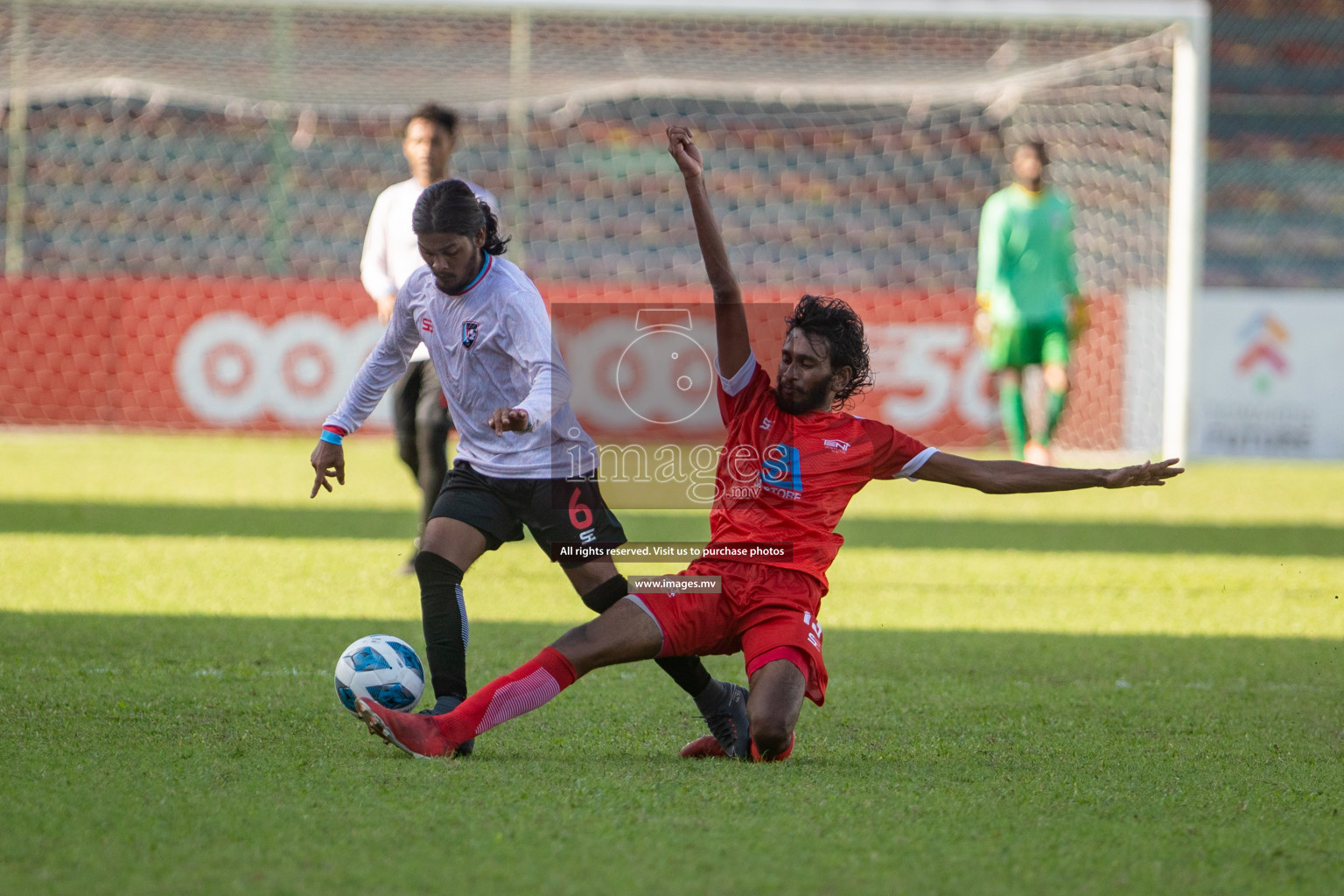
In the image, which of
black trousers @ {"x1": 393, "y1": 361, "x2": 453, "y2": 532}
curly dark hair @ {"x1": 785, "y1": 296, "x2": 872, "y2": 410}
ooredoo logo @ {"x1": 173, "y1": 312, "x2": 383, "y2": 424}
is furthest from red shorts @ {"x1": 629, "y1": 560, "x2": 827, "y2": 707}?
ooredoo logo @ {"x1": 173, "y1": 312, "x2": 383, "y2": 424}

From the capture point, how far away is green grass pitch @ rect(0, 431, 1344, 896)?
265cm

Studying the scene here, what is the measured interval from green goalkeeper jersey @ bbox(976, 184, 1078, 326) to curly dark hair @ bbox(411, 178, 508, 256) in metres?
6.55

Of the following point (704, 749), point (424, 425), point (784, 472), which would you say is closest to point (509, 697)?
point (704, 749)

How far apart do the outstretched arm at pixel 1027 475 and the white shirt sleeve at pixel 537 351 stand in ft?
3.32

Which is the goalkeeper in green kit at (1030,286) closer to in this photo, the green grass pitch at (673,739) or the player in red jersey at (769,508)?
the green grass pitch at (673,739)

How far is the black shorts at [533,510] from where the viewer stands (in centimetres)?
390

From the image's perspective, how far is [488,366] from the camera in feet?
13.2

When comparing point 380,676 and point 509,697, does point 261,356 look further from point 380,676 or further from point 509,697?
point 509,697

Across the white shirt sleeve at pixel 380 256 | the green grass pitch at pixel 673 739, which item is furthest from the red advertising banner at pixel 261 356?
the white shirt sleeve at pixel 380 256

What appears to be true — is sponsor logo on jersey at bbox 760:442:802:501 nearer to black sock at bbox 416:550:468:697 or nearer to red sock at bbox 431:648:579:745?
red sock at bbox 431:648:579:745

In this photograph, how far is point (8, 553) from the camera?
681 centimetres

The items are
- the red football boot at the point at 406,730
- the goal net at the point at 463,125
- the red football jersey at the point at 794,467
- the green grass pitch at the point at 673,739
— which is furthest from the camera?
the goal net at the point at 463,125

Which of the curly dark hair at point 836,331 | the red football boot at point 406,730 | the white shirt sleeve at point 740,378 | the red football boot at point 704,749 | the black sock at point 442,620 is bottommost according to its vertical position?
the red football boot at point 704,749

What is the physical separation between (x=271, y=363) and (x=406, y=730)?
34.8 feet
